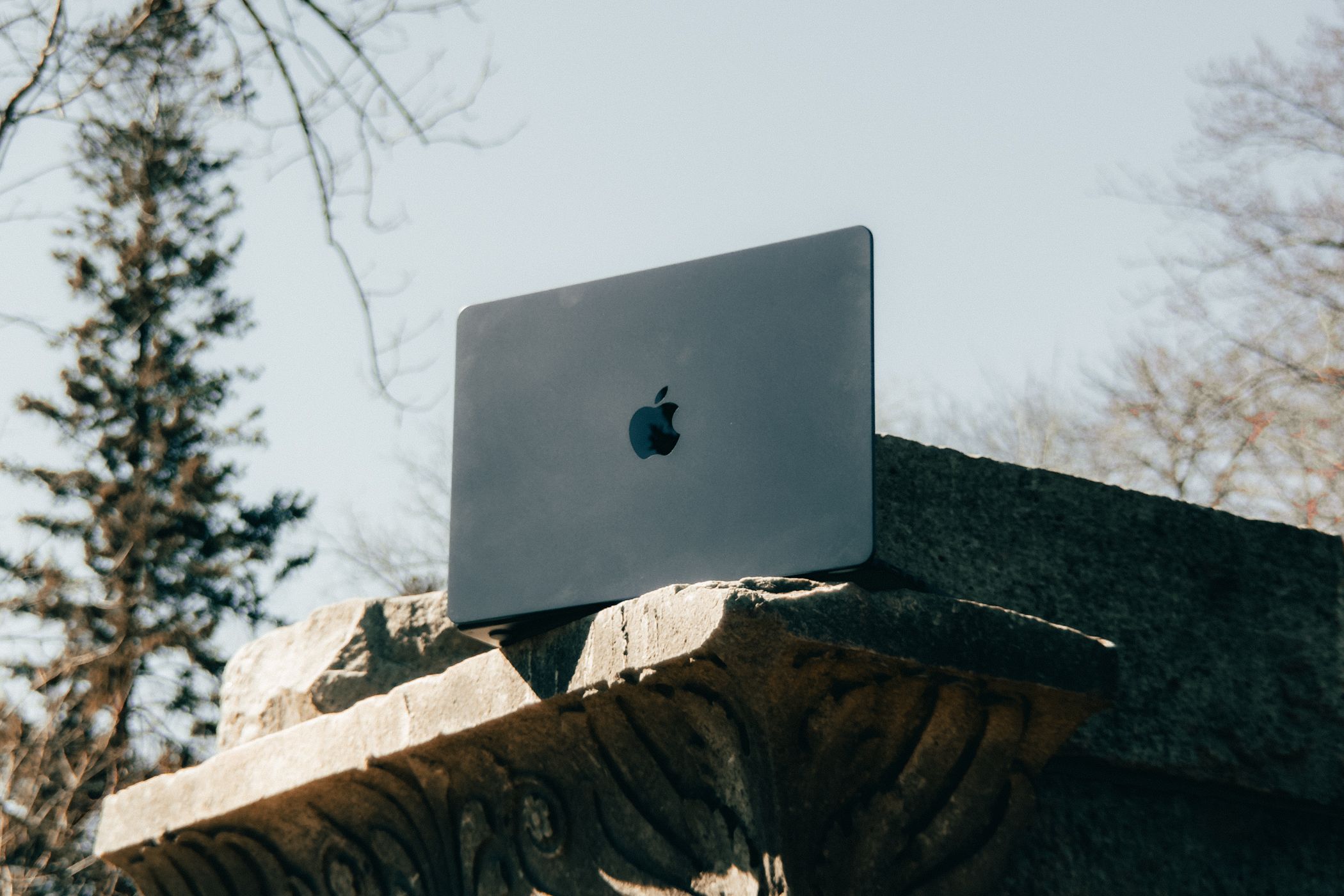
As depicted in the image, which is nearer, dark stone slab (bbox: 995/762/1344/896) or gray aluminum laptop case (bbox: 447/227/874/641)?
gray aluminum laptop case (bbox: 447/227/874/641)

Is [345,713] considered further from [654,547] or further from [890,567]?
[890,567]

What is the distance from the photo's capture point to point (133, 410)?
11.9 meters

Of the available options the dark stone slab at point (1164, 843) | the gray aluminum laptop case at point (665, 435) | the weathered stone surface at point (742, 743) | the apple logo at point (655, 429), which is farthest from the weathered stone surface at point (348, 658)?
the dark stone slab at point (1164, 843)

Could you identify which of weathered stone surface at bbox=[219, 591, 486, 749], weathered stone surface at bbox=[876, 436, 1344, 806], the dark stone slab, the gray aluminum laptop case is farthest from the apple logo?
weathered stone surface at bbox=[219, 591, 486, 749]

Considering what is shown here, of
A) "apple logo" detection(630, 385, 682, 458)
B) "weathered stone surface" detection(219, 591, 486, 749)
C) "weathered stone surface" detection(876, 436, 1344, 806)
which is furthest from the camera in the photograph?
"weathered stone surface" detection(219, 591, 486, 749)

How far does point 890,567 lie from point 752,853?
Answer: 13.5 inches

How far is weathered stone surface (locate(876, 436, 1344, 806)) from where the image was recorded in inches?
58.9

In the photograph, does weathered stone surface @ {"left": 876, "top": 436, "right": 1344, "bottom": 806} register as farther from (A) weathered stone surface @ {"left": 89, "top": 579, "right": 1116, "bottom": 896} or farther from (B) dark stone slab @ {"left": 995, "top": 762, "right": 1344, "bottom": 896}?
(A) weathered stone surface @ {"left": 89, "top": 579, "right": 1116, "bottom": 896}

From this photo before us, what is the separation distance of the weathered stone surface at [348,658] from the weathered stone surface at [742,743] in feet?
0.99

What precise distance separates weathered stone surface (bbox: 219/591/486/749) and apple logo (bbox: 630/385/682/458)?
728 millimetres

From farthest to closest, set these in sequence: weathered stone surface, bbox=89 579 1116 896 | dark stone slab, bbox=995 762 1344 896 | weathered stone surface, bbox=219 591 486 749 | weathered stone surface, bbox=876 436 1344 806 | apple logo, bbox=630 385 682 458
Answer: weathered stone surface, bbox=219 591 486 749
weathered stone surface, bbox=876 436 1344 806
dark stone slab, bbox=995 762 1344 896
apple logo, bbox=630 385 682 458
weathered stone surface, bbox=89 579 1116 896

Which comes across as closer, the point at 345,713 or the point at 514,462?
the point at 514,462

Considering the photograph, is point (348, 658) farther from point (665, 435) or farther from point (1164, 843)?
point (1164, 843)

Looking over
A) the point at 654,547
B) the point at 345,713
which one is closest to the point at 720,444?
the point at 654,547
